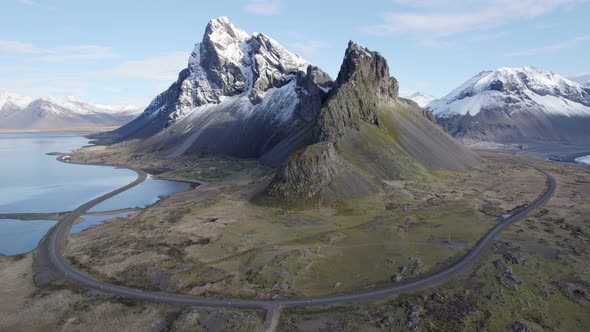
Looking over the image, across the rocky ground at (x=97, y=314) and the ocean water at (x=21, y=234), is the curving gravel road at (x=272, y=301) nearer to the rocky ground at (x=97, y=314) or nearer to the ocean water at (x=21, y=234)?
the rocky ground at (x=97, y=314)

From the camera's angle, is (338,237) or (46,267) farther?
(338,237)

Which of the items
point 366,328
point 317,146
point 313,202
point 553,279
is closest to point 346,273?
point 366,328

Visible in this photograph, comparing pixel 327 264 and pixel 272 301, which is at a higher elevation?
pixel 327 264

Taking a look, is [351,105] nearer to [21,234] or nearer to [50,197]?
[50,197]

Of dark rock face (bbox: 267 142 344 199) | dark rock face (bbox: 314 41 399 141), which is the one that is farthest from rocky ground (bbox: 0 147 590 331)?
dark rock face (bbox: 314 41 399 141)

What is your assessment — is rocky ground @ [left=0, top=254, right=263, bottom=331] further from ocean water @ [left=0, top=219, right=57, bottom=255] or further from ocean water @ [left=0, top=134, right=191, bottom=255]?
ocean water @ [left=0, top=134, right=191, bottom=255]

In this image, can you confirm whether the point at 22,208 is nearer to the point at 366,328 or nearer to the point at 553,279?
the point at 366,328

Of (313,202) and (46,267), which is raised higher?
(313,202)

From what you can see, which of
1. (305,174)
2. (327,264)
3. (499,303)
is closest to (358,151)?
(305,174)
